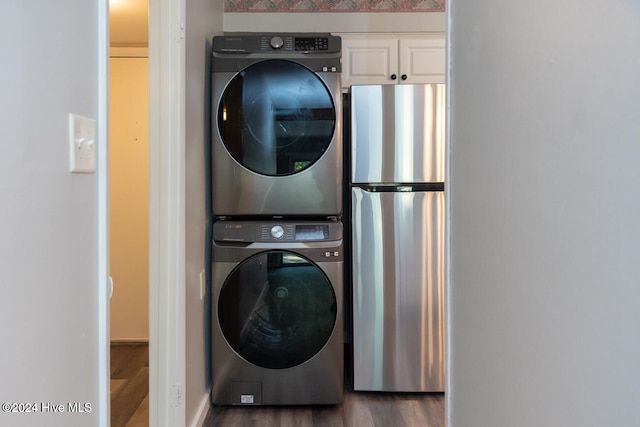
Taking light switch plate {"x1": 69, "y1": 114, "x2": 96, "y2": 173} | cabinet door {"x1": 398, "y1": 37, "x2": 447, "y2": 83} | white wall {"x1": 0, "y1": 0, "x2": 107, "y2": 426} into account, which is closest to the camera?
white wall {"x1": 0, "y1": 0, "x2": 107, "y2": 426}

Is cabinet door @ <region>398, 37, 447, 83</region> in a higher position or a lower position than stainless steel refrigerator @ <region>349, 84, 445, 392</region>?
higher

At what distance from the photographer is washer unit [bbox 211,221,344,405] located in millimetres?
2049

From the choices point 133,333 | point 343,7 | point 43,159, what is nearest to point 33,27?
point 43,159

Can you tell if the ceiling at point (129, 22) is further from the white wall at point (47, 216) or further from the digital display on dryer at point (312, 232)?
the white wall at point (47, 216)

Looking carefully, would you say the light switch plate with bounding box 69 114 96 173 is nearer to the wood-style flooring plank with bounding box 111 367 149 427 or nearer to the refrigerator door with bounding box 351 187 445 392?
the refrigerator door with bounding box 351 187 445 392

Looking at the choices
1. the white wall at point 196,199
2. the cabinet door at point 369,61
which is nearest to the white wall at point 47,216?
the white wall at point 196,199

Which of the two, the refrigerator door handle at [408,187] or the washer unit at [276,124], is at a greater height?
the washer unit at [276,124]

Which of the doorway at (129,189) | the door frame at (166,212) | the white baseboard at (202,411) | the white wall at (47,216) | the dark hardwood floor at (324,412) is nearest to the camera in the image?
the white wall at (47,216)

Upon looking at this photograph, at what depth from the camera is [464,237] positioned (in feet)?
3.47

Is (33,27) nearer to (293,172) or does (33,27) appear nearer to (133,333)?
(293,172)

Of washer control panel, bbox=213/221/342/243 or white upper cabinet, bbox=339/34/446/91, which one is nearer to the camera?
washer control panel, bbox=213/221/342/243

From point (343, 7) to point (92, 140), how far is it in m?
2.28

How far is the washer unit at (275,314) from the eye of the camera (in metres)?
2.05

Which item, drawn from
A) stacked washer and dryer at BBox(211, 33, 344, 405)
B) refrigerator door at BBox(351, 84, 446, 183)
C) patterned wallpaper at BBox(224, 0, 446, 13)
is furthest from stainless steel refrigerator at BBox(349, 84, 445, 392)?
patterned wallpaper at BBox(224, 0, 446, 13)
